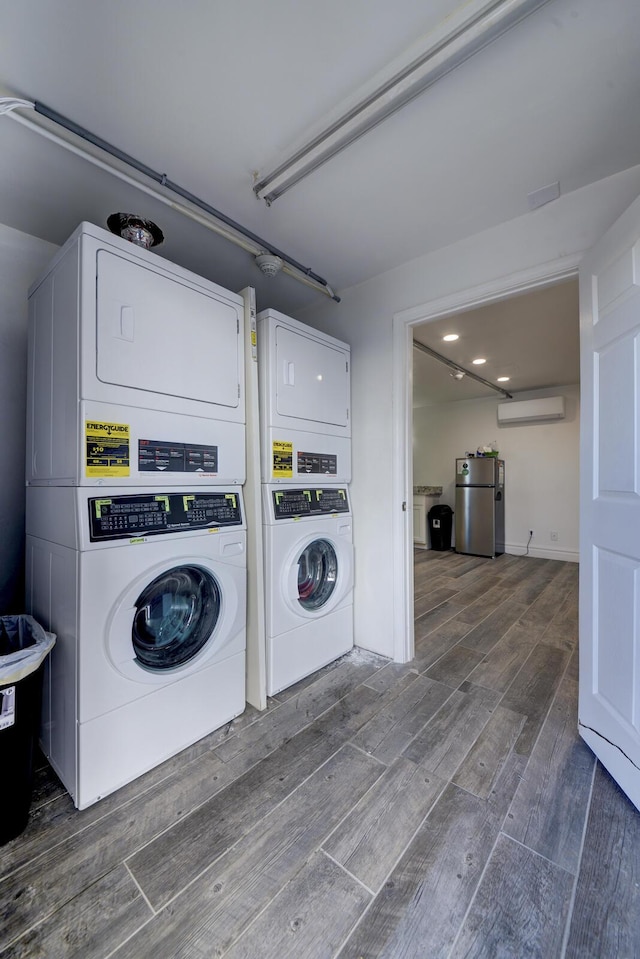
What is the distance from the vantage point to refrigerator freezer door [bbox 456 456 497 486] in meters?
5.23

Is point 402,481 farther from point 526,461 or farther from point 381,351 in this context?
point 526,461

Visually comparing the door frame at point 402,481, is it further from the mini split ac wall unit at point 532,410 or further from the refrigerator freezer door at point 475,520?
the mini split ac wall unit at point 532,410

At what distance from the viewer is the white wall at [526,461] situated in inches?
196

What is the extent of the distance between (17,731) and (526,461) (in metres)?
5.81

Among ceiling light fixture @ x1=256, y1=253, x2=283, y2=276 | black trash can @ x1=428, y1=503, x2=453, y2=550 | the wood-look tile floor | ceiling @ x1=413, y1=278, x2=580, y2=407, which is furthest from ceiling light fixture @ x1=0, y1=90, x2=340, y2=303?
black trash can @ x1=428, y1=503, x2=453, y2=550

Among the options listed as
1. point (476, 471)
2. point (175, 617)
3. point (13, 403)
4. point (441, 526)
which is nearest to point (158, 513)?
point (175, 617)

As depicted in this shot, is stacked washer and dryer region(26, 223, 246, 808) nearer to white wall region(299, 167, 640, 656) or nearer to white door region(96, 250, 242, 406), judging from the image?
white door region(96, 250, 242, 406)

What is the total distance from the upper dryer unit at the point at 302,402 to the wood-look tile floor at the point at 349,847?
1.24 meters

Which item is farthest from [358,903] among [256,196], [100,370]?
[256,196]

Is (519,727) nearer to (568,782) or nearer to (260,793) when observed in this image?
(568,782)

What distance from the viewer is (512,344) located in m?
3.51

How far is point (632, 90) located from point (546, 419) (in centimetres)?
443

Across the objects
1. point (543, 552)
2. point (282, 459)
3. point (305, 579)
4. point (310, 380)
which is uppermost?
point (310, 380)

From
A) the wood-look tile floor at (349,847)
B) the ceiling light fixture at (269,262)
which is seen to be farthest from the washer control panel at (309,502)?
the ceiling light fixture at (269,262)
